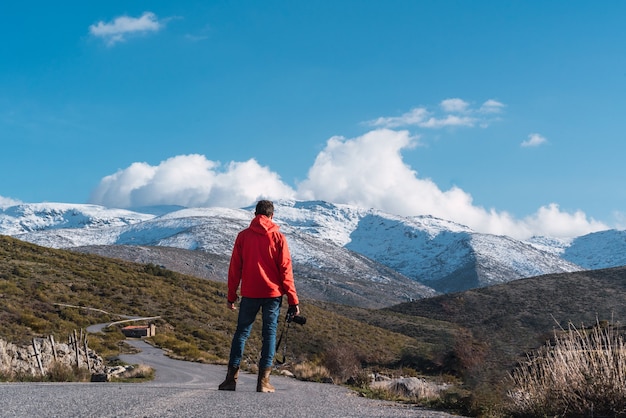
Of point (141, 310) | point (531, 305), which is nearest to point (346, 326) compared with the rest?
point (141, 310)

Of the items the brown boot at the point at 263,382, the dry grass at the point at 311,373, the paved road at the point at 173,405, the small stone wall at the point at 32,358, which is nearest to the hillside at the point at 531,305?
the dry grass at the point at 311,373

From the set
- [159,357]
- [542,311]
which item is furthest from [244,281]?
[542,311]

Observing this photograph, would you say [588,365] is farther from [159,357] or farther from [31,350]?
[159,357]

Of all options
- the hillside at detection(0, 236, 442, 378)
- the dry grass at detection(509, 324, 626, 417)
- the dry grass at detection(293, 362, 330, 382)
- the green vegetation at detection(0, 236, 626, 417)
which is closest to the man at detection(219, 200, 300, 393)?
the green vegetation at detection(0, 236, 626, 417)

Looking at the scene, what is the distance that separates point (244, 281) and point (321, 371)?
451 inches

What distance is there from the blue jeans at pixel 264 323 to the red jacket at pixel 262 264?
0.10m

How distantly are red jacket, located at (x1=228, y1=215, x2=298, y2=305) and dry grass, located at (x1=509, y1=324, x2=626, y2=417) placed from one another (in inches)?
122

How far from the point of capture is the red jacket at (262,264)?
7871mm

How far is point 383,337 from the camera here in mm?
52812

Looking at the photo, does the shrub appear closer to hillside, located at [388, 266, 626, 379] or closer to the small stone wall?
the small stone wall

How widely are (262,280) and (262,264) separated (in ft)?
0.71

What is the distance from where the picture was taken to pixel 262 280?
7852 mm

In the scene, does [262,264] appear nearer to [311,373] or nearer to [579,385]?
[579,385]

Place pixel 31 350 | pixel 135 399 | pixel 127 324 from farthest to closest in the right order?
1. pixel 127 324
2. pixel 31 350
3. pixel 135 399
